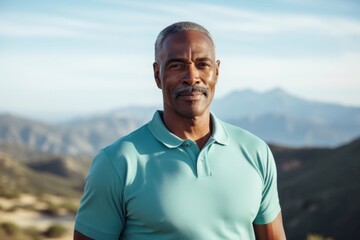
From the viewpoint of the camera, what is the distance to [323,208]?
134ft

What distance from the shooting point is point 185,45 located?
9.59 feet

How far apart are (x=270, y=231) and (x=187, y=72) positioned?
1.11 meters

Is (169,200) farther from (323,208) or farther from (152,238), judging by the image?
(323,208)

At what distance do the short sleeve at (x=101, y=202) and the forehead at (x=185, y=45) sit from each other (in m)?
0.72

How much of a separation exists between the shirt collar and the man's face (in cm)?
12

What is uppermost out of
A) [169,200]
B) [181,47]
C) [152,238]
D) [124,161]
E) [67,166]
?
[181,47]

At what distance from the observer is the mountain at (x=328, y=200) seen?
121 feet

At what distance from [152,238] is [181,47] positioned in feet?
3.61

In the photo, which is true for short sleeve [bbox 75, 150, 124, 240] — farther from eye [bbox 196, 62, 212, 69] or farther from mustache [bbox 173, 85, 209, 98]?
eye [bbox 196, 62, 212, 69]

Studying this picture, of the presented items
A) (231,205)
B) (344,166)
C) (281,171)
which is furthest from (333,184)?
(231,205)

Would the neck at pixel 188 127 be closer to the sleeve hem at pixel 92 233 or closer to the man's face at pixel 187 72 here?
the man's face at pixel 187 72

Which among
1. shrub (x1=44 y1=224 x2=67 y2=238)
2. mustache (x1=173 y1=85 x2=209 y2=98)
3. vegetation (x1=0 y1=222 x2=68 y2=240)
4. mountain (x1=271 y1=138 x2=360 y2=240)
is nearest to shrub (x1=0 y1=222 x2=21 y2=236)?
vegetation (x1=0 y1=222 x2=68 y2=240)

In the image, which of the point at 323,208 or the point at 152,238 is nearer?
the point at 152,238

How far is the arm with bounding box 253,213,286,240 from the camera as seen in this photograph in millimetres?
3062
